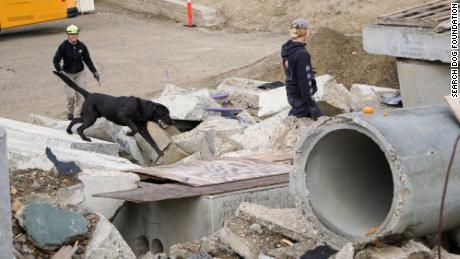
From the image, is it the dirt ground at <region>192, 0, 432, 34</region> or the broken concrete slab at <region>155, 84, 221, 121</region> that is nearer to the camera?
the broken concrete slab at <region>155, 84, 221, 121</region>

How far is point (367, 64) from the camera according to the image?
16.4 metres

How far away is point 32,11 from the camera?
23.2m

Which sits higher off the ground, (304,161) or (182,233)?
(304,161)

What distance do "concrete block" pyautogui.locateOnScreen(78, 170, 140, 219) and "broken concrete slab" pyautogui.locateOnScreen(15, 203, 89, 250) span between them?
1.01 m

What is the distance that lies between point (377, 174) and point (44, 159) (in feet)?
11.3

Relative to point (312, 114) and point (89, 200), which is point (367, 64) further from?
point (89, 200)

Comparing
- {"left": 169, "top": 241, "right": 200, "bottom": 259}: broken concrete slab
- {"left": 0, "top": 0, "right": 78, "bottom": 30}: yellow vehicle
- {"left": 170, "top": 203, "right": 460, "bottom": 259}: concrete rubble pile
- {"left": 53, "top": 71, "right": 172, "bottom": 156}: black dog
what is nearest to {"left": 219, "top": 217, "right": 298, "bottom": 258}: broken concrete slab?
{"left": 170, "top": 203, "right": 460, "bottom": 259}: concrete rubble pile

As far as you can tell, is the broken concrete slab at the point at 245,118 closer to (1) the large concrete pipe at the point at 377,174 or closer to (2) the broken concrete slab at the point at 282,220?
(2) the broken concrete slab at the point at 282,220

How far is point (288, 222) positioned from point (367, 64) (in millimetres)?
9014

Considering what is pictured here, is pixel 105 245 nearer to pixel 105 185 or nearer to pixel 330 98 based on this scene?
pixel 105 185

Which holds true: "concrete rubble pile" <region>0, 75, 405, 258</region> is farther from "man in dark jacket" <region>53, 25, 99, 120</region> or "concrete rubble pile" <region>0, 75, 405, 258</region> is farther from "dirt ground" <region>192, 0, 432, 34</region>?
"dirt ground" <region>192, 0, 432, 34</region>

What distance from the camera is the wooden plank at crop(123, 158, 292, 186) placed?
358 inches

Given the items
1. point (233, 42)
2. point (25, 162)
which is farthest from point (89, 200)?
point (233, 42)

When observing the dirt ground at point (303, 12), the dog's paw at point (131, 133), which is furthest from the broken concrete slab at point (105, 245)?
the dirt ground at point (303, 12)
